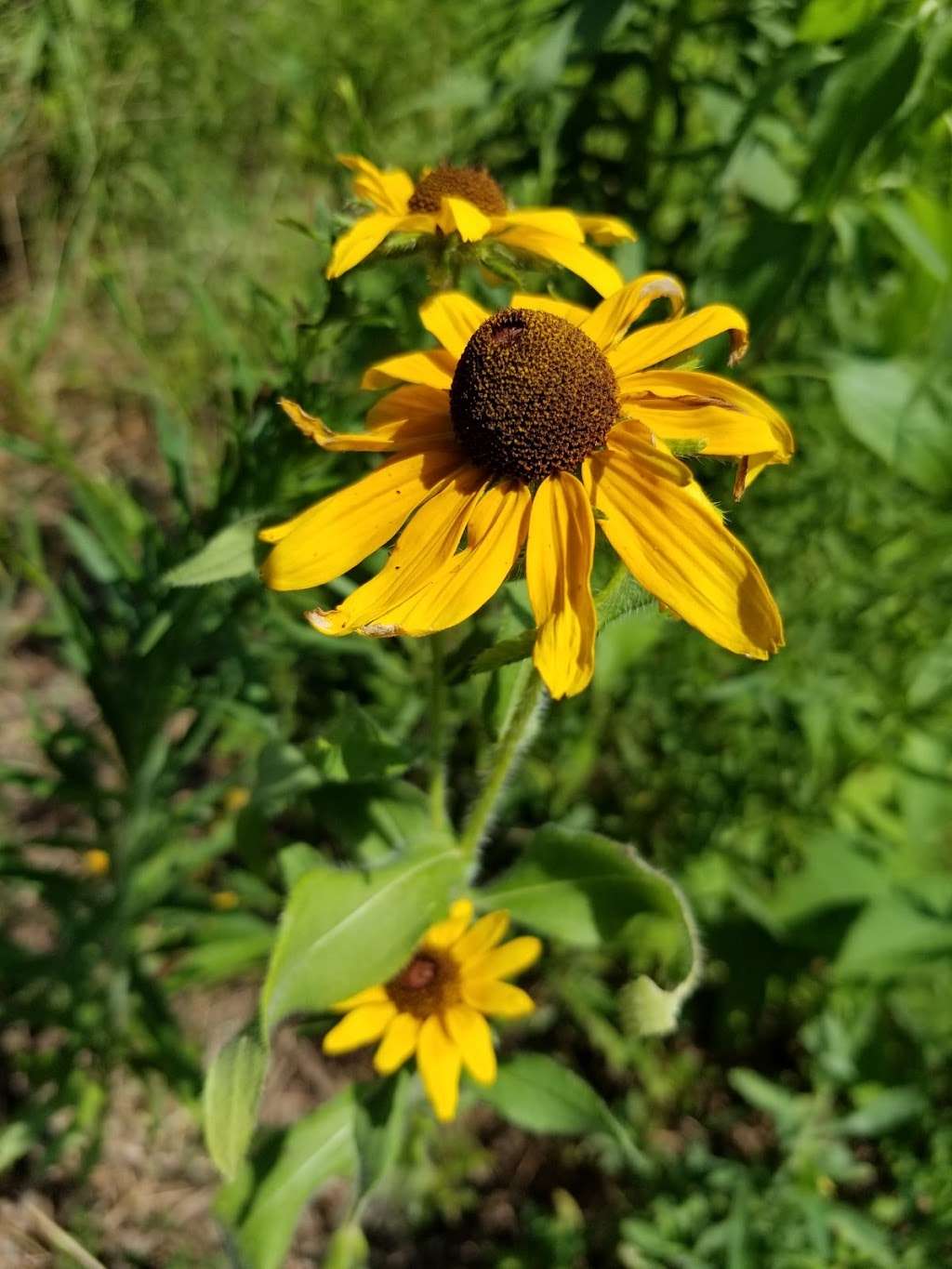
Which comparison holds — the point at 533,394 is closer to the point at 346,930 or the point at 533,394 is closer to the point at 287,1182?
the point at 346,930

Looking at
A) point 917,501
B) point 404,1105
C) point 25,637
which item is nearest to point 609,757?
point 917,501

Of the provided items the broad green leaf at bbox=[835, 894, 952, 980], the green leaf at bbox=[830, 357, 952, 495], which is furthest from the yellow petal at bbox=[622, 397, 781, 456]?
the broad green leaf at bbox=[835, 894, 952, 980]

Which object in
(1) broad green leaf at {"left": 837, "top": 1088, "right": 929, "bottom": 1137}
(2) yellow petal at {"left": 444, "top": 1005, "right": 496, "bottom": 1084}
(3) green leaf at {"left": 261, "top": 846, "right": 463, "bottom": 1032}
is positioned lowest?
(1) broad green leaf at {"left": 837, "top": 1088, "right": 929, "bottom": 1137}

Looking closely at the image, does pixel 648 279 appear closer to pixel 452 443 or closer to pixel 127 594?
pixel 452 443

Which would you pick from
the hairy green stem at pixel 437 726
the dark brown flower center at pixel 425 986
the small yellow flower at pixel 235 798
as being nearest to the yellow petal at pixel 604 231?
the hairy green stem at pixel 437 726

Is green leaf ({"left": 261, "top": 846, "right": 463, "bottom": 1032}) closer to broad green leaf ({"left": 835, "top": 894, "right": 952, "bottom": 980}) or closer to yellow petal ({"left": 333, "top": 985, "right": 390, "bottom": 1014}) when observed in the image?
yellow petal ({"left": 333, "top": 985, "right": 390, "bottom": 1014})
